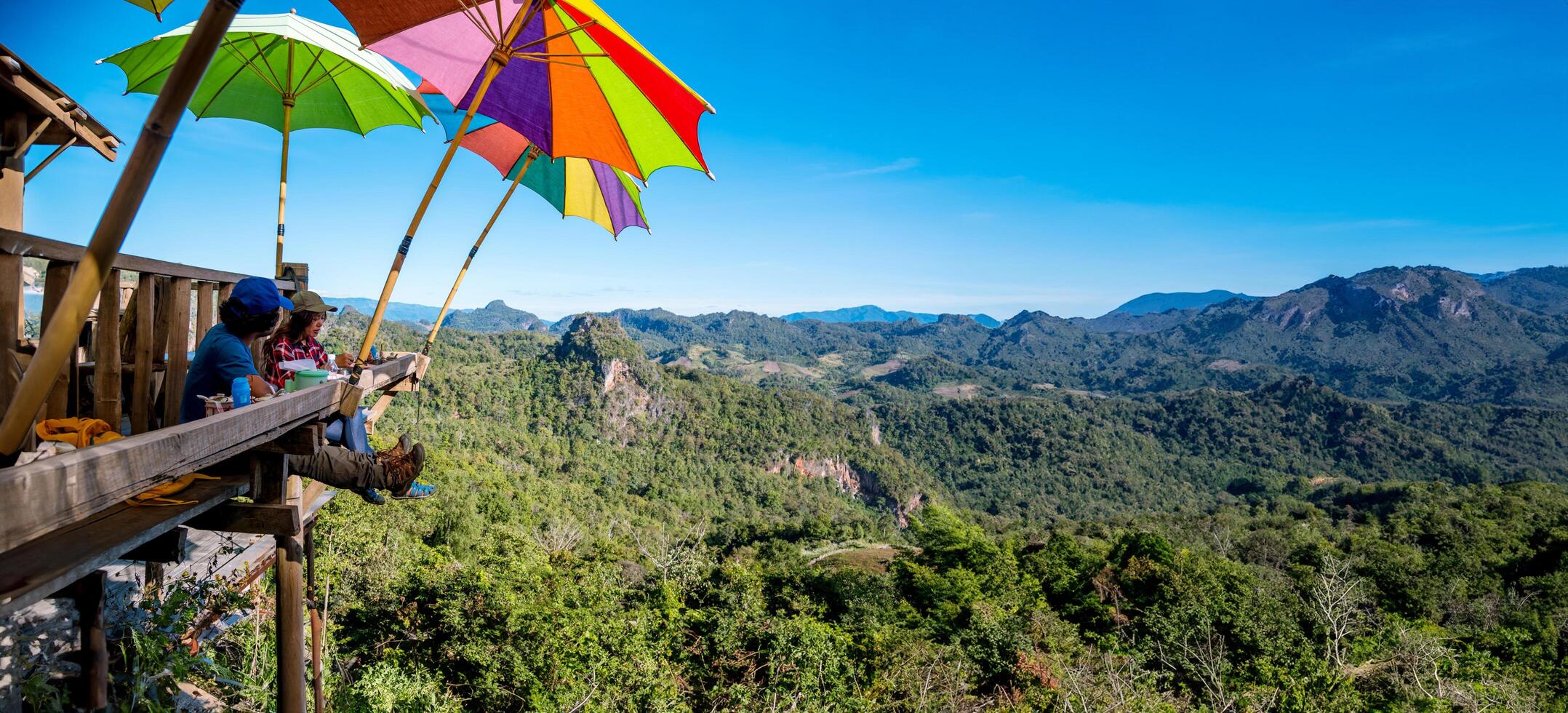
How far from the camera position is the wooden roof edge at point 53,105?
3.12m

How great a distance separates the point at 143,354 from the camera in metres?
2.45

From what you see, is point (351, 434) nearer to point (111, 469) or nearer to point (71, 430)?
point (71, 430)

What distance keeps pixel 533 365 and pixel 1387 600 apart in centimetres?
6160

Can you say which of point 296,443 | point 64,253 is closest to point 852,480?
point 296,443

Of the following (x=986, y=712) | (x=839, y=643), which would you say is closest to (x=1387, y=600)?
(x=986, y=712)

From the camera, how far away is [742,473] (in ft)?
194

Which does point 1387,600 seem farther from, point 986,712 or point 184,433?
point 184,433

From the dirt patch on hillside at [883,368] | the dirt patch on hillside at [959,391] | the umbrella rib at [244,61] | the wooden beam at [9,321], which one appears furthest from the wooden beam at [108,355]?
the dirt patch on hillside at [883,368]

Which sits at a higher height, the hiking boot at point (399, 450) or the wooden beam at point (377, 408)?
the wooden beam at point (377, 408)

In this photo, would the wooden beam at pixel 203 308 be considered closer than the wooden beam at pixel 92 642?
Yes

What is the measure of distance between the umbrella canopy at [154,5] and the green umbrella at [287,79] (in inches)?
14.7

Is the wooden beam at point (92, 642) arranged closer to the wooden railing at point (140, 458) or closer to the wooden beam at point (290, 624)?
the wooden railing at point (140, 458)

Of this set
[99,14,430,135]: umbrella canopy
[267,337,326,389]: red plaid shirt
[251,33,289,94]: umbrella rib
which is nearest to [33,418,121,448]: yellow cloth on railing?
[267,337,326,389]: red plaid shirt

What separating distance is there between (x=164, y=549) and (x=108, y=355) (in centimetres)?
74
